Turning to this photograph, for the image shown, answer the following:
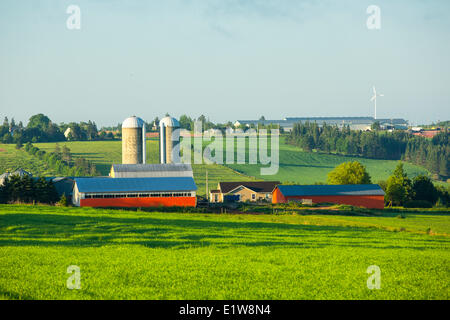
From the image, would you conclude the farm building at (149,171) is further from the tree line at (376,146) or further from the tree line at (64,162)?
the tree line at (376,146)

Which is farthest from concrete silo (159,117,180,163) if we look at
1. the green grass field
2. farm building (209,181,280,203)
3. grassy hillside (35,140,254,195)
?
A: farm building (209,181,280,203)

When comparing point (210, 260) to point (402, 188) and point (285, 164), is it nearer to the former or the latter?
point (402, 188)

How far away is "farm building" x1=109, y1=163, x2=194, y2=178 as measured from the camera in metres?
57.6

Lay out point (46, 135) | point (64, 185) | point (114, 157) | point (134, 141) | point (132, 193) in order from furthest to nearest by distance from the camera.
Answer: point (46, 135) < point (114, 157) < point (134, 141) < point (64, 185) < point (132, 193)

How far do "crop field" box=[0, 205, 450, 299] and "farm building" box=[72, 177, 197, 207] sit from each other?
15.7 metres

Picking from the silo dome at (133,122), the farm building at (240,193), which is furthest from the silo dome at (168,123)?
the farm building at (240,193)

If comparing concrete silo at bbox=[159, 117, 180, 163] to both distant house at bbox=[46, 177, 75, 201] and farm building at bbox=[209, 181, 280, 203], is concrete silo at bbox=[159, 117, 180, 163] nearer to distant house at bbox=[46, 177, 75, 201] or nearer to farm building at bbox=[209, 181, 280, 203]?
farm building at bbox=[209, 181, 280, 203]

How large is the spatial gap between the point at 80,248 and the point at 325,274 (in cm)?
1096

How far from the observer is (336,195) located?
58.1 meters

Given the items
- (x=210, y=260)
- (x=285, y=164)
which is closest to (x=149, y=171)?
(x=210, y=260)

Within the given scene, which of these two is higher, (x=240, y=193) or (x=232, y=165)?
(x=232, y=165)

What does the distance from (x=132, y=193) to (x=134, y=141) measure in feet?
50.8

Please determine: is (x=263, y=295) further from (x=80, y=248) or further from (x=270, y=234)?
(x=270, y=234)

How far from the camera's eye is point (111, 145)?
116 metres
